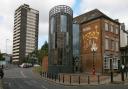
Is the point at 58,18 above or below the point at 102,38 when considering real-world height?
above

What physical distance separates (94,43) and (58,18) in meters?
8.03

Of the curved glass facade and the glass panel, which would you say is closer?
the curved glass facade

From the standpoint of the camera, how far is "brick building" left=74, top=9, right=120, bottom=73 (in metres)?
46.8

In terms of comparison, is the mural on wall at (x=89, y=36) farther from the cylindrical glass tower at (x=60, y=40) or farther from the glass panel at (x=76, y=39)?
the cylindrical glass tower at (x=60, y=40)

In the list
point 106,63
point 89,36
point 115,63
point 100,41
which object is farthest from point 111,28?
point 106,63

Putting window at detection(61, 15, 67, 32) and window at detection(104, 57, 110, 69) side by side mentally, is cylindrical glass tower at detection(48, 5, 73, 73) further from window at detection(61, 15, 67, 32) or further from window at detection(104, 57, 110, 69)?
window at detection(104, 57, 110, 69)

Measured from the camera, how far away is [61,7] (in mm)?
47562

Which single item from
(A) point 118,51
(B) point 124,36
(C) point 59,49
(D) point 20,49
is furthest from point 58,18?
(D) point 20,49

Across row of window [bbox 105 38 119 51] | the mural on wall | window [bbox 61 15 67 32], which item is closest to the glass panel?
the mural on wall

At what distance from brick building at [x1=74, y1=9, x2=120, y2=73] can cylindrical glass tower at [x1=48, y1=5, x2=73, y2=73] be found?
4616mm

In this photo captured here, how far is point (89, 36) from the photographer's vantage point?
50312 mm

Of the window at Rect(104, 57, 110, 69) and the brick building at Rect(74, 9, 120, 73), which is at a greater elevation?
the brick building at Rect(74, 9, 120, 73)

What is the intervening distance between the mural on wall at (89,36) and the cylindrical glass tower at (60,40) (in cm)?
447

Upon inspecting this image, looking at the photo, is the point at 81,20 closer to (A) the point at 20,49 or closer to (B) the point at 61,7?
(B) the point at 61,7
